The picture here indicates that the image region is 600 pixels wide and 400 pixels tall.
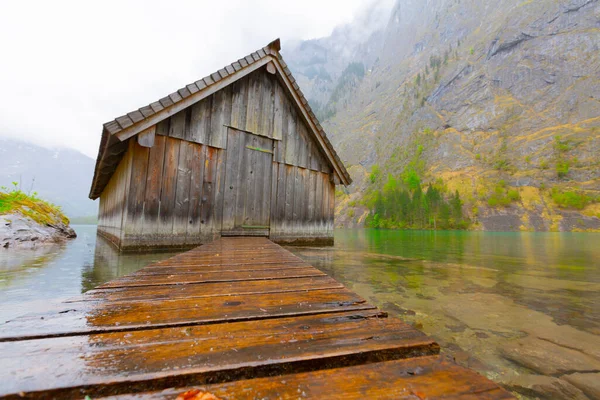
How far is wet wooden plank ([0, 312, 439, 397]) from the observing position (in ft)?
2.35

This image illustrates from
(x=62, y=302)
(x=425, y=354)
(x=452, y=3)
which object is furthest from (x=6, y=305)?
(x=452, y=3)

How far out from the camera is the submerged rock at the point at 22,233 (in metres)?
6.83

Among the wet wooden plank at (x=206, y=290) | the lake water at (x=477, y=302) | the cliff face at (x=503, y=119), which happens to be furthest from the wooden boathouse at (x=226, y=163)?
the cliff face at (x=503, y=119)

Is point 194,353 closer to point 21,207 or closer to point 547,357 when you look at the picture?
point 547,357

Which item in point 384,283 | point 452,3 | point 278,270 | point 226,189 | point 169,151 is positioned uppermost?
point 452,3

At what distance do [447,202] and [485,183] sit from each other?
9814 millimetres

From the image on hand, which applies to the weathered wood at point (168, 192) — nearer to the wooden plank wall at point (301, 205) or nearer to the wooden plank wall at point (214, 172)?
the wooden plank wall at point (214, 172)

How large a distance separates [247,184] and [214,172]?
3.24ft

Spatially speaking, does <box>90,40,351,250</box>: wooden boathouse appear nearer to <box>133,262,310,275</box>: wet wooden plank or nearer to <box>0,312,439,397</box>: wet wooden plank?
<box>133,262,310,275</box>: wet wooden plank

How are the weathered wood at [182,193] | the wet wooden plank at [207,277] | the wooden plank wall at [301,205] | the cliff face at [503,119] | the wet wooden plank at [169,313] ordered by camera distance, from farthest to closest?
the cliff face at [503,119] < the wooden plank wall at [301,205] < the weathered wood at [182,193] < the wet wooden plank at [207,277] < the wet wooden plank at [169,313]

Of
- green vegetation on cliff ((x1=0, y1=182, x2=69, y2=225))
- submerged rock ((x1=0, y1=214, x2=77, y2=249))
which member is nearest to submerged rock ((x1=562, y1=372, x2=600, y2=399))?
submerged rock ((x1=0, y1=214, x2=77, y2=249))

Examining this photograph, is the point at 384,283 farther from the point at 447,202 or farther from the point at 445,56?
the point at 445,56

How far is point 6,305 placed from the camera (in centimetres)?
261

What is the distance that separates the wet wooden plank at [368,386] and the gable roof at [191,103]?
5.73 m
